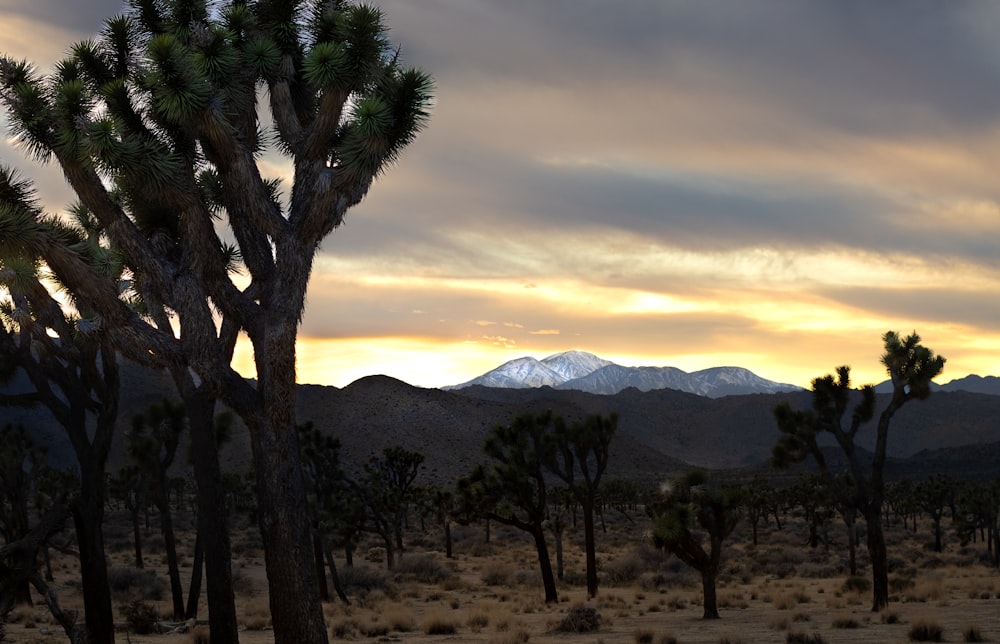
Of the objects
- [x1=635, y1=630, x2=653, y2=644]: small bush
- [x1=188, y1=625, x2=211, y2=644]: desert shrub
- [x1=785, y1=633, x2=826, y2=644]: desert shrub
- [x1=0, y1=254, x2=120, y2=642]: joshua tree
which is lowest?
[x1=188, y1=625, x2=211, y2=644]: desert shrub

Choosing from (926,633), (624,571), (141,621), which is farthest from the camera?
(624,571)

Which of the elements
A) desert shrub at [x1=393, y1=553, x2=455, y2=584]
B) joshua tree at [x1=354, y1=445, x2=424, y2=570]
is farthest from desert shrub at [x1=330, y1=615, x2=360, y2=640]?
joshua tree at [x1=354, y1=445, x2=424, y2=570]

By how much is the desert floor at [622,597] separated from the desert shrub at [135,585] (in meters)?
0.06

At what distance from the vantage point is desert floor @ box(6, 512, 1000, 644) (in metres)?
19.2

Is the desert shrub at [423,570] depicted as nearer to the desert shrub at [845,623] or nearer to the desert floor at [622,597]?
the desert floor at [622,597]

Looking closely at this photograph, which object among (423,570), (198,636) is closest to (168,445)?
(198,636)

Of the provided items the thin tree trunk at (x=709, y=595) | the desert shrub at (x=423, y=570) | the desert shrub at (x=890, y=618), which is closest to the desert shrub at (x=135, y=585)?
the desert shrub at (x=423, y=570)

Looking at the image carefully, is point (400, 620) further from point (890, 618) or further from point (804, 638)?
point (890, 618)

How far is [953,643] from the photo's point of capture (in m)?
16.0

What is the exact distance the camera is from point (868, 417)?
23.1 meters

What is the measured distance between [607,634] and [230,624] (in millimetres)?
8203

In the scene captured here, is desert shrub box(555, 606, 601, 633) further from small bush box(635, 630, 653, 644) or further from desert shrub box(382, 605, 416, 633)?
desert shrub box(382, 605, 416, 633)

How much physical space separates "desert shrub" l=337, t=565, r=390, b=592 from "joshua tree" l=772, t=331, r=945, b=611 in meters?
16.1

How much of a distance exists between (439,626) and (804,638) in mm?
8648
